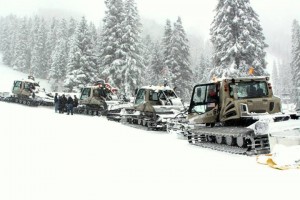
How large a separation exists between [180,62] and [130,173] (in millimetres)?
42293

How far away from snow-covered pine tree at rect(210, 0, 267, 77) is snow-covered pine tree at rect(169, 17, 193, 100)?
17718 mm

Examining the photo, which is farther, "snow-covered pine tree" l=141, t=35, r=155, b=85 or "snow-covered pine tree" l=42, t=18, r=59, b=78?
"snow-covered pine tree" l=42, t=18, r=59, b=78

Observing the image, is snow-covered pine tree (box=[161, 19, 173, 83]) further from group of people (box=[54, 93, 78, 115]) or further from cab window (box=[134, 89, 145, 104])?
cab window (box=[134, 89, 145, 104])

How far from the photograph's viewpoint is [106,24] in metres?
43.9

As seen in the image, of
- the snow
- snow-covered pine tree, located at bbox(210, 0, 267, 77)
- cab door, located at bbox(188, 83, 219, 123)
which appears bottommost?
the snow

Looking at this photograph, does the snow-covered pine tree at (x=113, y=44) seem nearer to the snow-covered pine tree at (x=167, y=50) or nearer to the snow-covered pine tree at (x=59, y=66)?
the snow-covered pine tree at (x=167, y=50)

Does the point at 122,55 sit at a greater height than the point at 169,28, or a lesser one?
lesser

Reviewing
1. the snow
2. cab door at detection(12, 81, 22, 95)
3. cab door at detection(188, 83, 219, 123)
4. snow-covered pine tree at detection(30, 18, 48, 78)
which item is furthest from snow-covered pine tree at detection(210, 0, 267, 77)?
snow-covered pine tree at detection(30, 18, 48, 78)

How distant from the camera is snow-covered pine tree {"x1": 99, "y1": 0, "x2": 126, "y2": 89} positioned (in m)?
41.8

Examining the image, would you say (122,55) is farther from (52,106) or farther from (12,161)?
(12,161)

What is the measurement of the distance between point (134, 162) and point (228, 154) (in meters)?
3.34

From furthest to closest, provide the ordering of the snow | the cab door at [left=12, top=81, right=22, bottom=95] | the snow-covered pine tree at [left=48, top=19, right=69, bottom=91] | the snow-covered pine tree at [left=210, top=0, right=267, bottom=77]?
the snow-covered pine tree at [left=48, top=19, right=69, bottom=91], the cab door at [left=12, top=81, right=22, bottom=95], the snow-covered pine tree at [left=210, top=0, right=267, bottom=77], the snow

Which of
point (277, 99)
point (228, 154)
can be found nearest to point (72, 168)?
point (228, 154)

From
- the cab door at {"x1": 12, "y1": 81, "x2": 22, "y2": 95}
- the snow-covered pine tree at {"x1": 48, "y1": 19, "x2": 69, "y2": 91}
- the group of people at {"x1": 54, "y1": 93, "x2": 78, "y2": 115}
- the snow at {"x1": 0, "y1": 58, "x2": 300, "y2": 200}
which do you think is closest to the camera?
the snow at {"x1": 0, "y1": 58, "x2": 300, "y2": 200}
